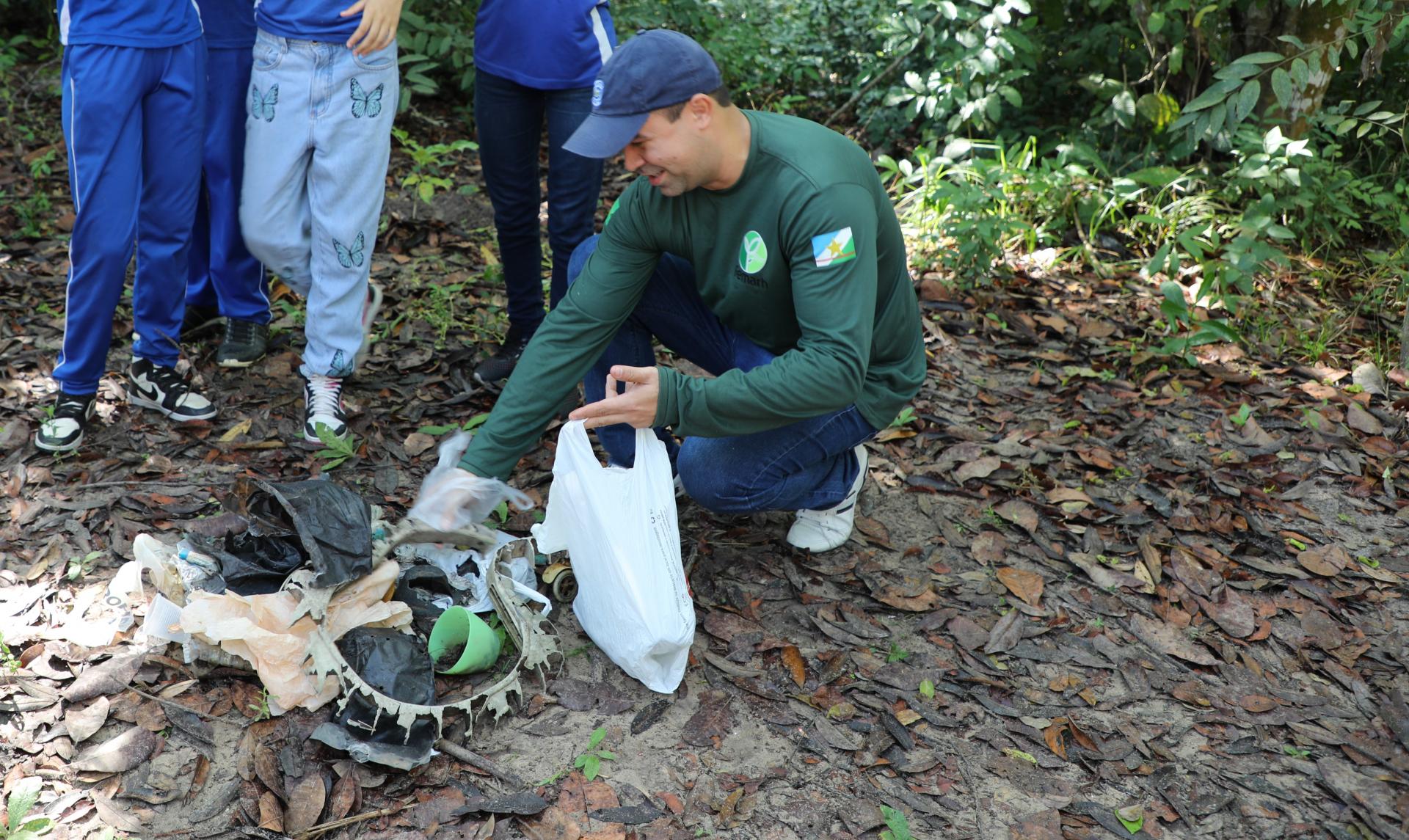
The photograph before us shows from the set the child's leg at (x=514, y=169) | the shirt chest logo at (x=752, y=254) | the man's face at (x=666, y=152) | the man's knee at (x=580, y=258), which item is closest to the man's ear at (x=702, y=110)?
the man's face at (x=666, y=152)

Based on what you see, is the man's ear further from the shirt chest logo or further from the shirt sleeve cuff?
the shirt sleeve cuff

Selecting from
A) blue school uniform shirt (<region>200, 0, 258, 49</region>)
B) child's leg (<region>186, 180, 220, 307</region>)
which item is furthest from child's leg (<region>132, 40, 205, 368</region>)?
child's leg (<region>186, 180, 220, 307</region>)

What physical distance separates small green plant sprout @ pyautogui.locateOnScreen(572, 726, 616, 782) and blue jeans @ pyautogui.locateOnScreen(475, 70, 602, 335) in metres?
1.43

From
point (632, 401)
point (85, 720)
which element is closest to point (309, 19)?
point (632, 401)

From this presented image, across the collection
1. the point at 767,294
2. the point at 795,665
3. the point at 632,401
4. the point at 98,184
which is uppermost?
the point at 767,294

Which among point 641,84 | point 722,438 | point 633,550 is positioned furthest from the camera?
point 722,438

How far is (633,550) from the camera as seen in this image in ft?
7.93

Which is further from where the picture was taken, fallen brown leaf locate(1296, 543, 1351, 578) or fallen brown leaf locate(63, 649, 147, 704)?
fallen brown leaf locate(1296, 543, 1351, 578)

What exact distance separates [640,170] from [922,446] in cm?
172

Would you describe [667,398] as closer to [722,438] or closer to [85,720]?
[722,438]

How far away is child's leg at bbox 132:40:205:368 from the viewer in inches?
119

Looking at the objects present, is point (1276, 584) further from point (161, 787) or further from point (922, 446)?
point (161, 787)

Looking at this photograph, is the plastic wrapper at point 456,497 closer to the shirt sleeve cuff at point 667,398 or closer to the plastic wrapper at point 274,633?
the plastic wrapper at point 274,633

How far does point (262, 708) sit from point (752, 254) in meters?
1.46
